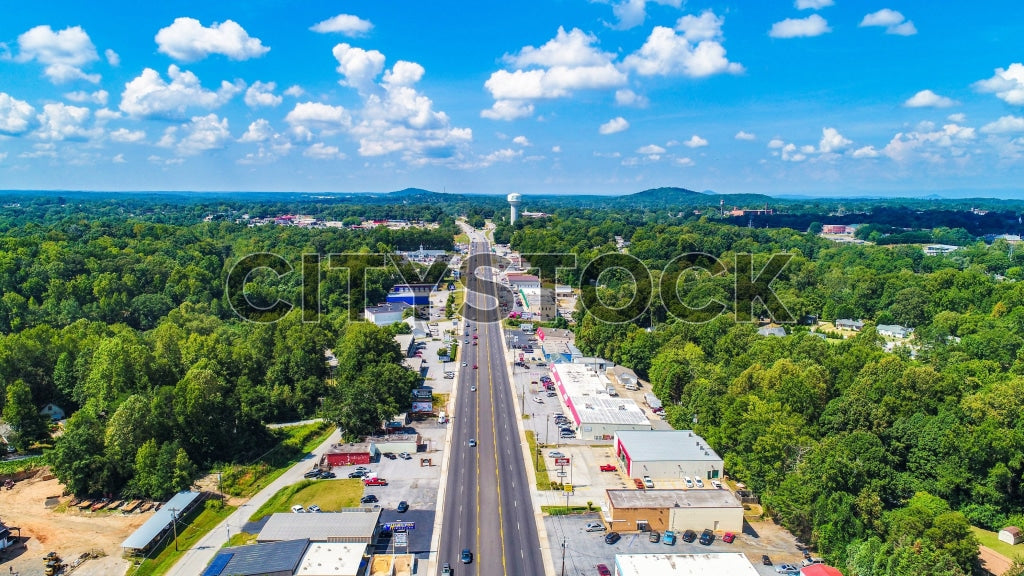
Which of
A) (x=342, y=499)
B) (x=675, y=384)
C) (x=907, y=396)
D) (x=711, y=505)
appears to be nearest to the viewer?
(x=711, y=505)

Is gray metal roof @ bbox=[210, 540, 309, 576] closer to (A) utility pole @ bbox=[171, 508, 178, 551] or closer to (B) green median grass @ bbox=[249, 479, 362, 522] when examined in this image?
(A) utility pole @ bbox=[171, 508, 178, 551]

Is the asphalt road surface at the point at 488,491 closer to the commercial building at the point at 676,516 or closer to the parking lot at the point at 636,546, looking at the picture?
the parking lot at the point at 636,546

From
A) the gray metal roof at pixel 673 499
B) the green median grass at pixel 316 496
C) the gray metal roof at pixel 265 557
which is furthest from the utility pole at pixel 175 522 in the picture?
the gray metal roof at pixel 673 499

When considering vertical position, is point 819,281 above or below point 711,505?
above

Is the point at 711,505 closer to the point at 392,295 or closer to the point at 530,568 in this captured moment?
the point at 530,568

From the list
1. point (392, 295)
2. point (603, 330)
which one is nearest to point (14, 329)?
point (392, 295)

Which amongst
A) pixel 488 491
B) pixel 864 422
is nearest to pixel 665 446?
pixel 488 491

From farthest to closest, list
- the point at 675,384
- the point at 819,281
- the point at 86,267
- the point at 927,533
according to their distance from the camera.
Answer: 1. the point at 819,281
2. the point at 86,267
3. the point at 675,384
4. the point at 927,533

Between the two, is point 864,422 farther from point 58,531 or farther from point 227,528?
point 58,531
